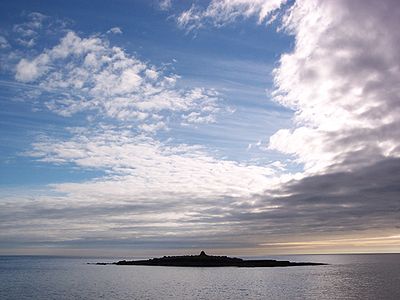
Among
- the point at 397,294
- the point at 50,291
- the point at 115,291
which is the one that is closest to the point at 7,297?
the point at 50,291

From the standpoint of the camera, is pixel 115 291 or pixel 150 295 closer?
pixel 150 295

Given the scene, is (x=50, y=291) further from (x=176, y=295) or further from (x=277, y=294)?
(x=277, y=294)

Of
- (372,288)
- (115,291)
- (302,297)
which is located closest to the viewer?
(302,297)

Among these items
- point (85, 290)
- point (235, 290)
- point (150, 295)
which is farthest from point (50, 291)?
point (235, 290)

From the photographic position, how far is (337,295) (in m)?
85.2

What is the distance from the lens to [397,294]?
278 feet

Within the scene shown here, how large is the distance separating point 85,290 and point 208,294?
27085 millimetres

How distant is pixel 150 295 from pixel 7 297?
89.9 ft

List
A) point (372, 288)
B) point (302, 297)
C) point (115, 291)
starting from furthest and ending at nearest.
A: point (372, 288) → point (115, 291) → point (302, 297)

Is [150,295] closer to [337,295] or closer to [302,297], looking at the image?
[302,297]

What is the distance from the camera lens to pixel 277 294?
286 feet

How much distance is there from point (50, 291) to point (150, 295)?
2351cm

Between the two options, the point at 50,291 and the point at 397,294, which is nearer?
the point at 397,294

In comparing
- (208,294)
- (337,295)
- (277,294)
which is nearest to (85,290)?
(208,294)
